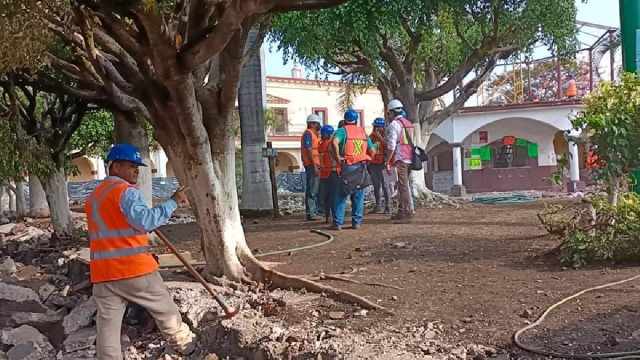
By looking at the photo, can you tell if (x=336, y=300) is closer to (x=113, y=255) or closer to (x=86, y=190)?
(x=113, y=255)

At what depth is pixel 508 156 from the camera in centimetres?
2855

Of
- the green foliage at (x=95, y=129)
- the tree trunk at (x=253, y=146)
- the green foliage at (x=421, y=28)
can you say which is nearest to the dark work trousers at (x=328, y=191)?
the tree trunk at (x=253, y=146)

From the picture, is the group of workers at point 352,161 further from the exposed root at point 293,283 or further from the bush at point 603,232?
the bush at point 603,232

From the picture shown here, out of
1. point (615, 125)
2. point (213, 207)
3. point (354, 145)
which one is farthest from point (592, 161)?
point (354, 145)

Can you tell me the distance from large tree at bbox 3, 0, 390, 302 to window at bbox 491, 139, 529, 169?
22314 mm

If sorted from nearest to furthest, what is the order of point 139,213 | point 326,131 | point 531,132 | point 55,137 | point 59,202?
point 139,213, point 326,131, point 59,202, point 55,137, point 531,132

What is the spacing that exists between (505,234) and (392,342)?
4688 mm

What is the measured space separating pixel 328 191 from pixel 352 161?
1.58 metres

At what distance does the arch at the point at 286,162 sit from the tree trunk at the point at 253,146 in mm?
26640

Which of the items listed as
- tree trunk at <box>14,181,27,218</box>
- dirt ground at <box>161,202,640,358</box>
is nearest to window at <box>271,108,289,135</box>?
tree trunk at <box>14,181,27,218</box>

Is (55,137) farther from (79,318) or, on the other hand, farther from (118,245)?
(118,245)

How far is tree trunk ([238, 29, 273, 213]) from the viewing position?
47.4 feet

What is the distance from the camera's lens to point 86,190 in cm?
3231

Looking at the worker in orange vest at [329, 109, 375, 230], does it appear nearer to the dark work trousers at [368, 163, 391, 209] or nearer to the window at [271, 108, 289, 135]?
the dark work trousers at [368, 163, 391, 209]
